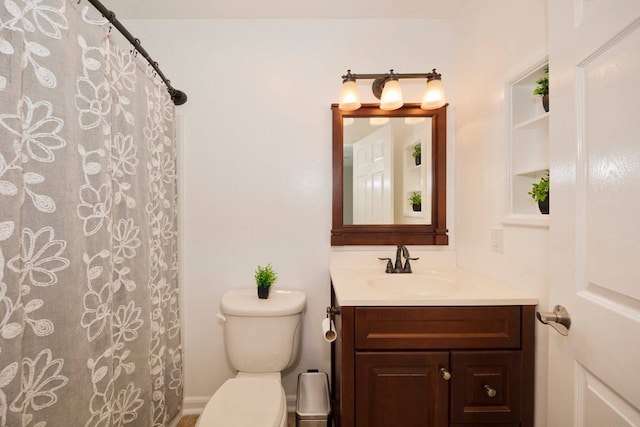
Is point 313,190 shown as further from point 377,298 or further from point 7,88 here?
point 7,88

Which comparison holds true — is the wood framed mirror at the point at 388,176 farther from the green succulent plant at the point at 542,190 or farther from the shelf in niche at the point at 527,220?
the green succulent plant at the point at 542,190

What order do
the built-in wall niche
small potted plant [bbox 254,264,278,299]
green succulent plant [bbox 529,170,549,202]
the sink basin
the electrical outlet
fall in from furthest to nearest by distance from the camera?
small potted plant [bbox 254,264,278,299] → the sink basin → the electrical outlet → the built-in wall niche → green succulent plant [bbox 529,170,549,202]

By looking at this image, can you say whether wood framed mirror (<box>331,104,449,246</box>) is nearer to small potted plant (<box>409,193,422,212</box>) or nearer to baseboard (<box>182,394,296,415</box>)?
small potted plant (<box>409,193,422,212</box>)

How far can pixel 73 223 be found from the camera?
80 centimetres

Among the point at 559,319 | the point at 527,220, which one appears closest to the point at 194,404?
the point at 559,319

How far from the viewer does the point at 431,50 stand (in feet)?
5.15

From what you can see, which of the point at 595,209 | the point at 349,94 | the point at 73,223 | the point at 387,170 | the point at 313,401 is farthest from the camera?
the point at 387,170

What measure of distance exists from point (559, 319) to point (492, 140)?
0.82m

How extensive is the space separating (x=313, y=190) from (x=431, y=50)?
1.06 meters

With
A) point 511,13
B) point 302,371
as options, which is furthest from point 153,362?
point 511,13

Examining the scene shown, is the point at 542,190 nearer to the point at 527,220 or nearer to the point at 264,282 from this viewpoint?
the point at 527,220

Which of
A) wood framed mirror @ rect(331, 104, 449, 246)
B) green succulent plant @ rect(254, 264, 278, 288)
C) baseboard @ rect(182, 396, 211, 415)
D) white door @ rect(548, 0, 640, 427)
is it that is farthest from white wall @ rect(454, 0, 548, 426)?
baseboard @ rect(182, 396, 211, 415)

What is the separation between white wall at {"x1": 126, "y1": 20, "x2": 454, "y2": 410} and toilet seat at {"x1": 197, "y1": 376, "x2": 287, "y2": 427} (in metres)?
0.46

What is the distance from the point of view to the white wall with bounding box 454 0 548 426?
0.96 m
